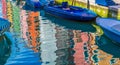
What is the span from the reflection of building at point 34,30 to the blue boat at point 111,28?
4.77m

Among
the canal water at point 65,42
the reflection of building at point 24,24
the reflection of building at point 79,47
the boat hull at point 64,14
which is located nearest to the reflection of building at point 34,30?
the canal water at point 65,42

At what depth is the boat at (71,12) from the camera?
26.9 metres

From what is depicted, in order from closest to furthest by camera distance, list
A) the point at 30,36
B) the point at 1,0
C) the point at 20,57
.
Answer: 1. the point at 20,57
2. the point at 30,36
3. the point at 1,0

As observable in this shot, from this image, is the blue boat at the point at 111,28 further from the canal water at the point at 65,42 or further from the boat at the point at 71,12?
the boat at the point at 71,12

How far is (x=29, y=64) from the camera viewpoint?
52.3 feet

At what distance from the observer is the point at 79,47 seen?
1906cm

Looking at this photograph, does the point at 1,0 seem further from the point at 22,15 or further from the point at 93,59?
the point at 93,59

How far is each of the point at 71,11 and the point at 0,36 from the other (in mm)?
10125

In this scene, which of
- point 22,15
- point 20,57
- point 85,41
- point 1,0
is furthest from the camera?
point 1,0

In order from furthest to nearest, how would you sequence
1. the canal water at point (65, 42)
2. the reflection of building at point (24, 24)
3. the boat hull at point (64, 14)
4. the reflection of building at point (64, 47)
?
the boat hull at point (64, 14) → the reflection of building at point (24, 24) → the canal water at point (65, 42) → the reflection of building at point (64, 47)

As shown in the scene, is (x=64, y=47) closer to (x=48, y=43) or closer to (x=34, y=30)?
(x=48, y=43)

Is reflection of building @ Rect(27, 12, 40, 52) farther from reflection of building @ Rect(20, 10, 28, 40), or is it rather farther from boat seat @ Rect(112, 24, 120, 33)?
boat seat @ Rect(112, 24, 120, 33)

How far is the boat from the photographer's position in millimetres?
26891

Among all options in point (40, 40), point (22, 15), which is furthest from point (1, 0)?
point (40, 40)
